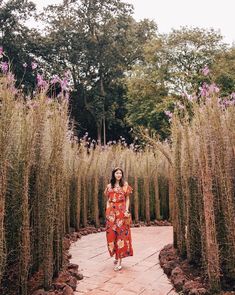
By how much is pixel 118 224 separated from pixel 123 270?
2.35 ft

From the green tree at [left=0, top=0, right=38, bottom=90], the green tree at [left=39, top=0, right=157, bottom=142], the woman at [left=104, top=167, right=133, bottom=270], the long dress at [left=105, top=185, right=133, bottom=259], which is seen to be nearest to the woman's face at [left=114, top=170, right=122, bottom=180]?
the woman at [left=104, top=167, right=133, bottom=270]

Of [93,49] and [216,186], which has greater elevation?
[93,49]

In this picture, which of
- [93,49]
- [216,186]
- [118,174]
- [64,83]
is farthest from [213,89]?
[93,49]

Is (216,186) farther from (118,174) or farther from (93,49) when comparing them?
(93,49)

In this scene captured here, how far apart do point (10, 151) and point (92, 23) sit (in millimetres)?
26253

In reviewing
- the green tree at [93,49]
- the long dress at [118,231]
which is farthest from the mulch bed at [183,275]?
the green tree at [93,49]

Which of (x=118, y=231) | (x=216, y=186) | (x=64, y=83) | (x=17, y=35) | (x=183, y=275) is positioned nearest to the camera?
(x=216, y=186)

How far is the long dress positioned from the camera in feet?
19.1

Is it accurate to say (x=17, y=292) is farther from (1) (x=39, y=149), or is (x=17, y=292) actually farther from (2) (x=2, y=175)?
(1) (x=39, y=149)

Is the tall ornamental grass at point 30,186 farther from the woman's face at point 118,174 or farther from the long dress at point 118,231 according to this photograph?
the woman's face at point 118,174

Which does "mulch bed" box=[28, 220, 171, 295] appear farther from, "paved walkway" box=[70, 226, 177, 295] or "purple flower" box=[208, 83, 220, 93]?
"purple flower" box=[208, 83, 220, 93]

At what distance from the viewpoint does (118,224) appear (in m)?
5.87

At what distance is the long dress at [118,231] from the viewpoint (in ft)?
19.1

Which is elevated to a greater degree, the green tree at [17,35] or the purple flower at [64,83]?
the green tree at [17,35]
